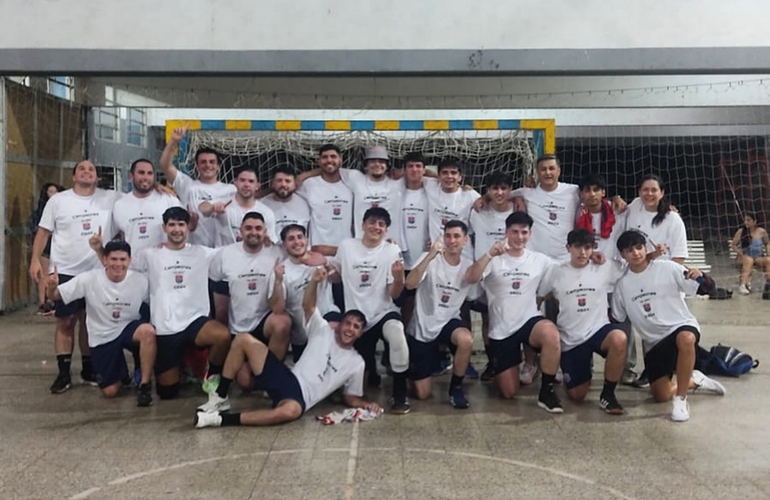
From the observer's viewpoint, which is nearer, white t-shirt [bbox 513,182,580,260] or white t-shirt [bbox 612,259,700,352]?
white t-shirt [bbox 612,259,700,352]

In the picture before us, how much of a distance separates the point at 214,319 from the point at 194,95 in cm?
705

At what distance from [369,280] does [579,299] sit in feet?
4.87

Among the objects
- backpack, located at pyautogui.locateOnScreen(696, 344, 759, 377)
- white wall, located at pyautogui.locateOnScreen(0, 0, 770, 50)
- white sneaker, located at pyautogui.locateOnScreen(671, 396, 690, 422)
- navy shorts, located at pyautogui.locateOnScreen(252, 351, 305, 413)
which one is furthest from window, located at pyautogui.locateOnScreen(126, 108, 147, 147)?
white sneaker, located at pyautogui.locateOnScreen(671, 396, 690, 422)

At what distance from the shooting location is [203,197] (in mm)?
5570

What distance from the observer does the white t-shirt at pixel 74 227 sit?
530 centimetres

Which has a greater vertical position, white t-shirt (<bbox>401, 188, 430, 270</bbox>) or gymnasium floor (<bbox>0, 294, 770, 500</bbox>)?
white t-shirt (<bbox>401, 188, 430, 270</bbox>)

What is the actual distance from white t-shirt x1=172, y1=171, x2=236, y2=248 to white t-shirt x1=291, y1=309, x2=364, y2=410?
4.86 ft

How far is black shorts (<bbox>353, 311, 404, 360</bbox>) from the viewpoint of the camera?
16.0 ft

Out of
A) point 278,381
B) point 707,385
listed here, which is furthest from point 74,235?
point 707,385

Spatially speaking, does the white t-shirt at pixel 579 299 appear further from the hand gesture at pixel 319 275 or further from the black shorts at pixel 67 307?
the black shorts at pixel 67 307

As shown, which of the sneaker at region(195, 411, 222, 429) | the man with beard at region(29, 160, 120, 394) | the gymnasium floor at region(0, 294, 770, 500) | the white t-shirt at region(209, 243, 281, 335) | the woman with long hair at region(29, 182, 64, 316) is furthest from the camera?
the woman with long hair at region(29, 182, 64, 316)

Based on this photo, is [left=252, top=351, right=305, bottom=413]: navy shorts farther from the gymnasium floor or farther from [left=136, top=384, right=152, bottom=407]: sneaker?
[left=136, top=384, right=152, bottom=407]: sneaker

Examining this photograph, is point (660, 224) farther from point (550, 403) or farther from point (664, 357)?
point (550, 403)

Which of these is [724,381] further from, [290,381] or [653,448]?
[290,381]
